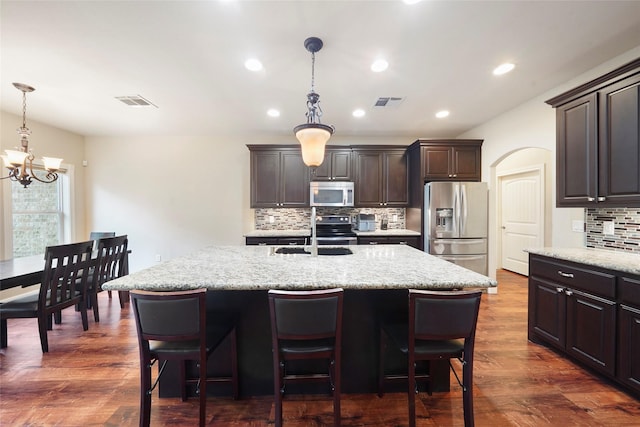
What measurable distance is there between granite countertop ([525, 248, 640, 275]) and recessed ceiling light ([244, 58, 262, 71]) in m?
3.08

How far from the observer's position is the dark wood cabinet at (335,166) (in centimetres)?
454

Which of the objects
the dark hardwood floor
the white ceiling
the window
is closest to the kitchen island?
the dark hardwood floor

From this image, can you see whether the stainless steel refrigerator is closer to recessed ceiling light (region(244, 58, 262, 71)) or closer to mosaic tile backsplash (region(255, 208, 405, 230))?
mosaic tile backsplash (region(255, 208, 405, 230))

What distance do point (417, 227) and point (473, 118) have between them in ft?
5.98

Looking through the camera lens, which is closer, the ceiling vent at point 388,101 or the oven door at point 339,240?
the ceiling vent at point 388,101

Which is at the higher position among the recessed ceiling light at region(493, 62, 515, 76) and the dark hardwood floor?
the recessed ceiling light at region(493, 62, 515, 76)

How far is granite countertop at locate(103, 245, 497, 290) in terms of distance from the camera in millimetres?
1462

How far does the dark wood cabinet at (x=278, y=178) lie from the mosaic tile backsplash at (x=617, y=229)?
3481 mm

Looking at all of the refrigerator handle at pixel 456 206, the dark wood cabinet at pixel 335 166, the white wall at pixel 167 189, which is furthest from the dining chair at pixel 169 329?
the refrigerator handle at pixel 456 206

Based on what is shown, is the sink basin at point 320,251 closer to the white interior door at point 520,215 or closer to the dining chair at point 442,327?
the dining chair at point 442,327

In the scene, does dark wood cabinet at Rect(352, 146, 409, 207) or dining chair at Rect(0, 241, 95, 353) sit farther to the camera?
dark wood cabinet at Rect(352, 146, 409, 207)

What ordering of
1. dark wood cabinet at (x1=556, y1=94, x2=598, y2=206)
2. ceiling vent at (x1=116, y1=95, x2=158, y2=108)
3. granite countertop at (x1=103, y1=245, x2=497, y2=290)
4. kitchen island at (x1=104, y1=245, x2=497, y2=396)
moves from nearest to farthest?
granite countertop at (x1=103, y1=245, x2=497, y2=290) → kitchen island at (x1=104, y1=245, x2=497, y2=396) → dark wood cabinet at (x1=556, y1=94, x2=598, y2=206) → ceiling vent at (x1=116, y1=95, x2=158, y2=108)

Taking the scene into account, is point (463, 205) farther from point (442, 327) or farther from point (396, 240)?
point (442, 327)

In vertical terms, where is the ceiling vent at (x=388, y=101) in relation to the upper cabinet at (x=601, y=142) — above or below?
above
